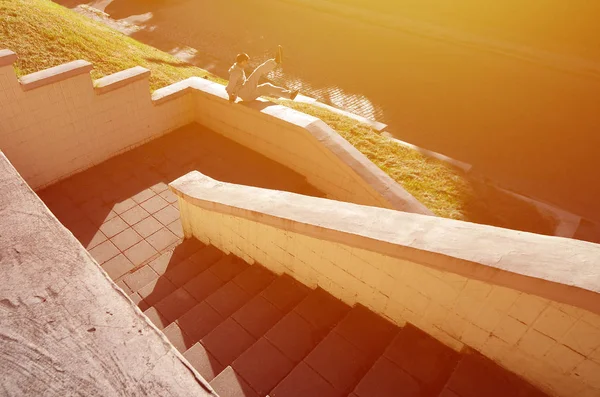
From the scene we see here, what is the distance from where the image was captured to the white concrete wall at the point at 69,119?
5988mm

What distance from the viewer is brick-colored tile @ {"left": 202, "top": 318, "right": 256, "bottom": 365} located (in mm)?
3748

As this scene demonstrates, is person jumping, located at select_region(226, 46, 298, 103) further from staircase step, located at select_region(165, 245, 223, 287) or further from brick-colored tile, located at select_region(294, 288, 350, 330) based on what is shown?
brick-colored tile, located at select_region(294, 288, 350, 330)

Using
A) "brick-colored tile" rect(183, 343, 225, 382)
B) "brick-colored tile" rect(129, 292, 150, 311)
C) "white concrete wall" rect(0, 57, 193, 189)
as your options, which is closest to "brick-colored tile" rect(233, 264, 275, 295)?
"brick-colored tile" rect(183, 343, 225, 382)

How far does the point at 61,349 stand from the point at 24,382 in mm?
188

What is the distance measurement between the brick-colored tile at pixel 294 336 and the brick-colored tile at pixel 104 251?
3332 mm

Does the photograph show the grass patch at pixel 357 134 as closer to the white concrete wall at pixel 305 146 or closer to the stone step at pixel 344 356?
the white concrete wall at pixel 305 146

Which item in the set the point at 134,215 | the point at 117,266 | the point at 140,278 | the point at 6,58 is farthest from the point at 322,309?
the point at 6,58

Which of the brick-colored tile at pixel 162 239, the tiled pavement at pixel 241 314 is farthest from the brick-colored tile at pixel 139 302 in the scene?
the brick-colored tile at pixel 162 239

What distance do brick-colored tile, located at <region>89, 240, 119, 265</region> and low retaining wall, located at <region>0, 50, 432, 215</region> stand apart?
1891mm

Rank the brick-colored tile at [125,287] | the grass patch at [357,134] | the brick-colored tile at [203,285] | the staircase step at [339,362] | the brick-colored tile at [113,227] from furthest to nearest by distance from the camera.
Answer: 1. the grass patch at [357,134]
2. the brick-colored tile at [113,227]
3. the brick-colored tile at [125,287]
4. the brick-colored tile at [203,285]
5. the staircase step at [339,362]

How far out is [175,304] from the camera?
4684 mm

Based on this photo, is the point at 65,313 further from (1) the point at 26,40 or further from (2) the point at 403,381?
(1) the point at 26,40

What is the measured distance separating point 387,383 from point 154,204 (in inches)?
200

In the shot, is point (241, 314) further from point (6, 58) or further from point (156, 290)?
point (6, 58)
